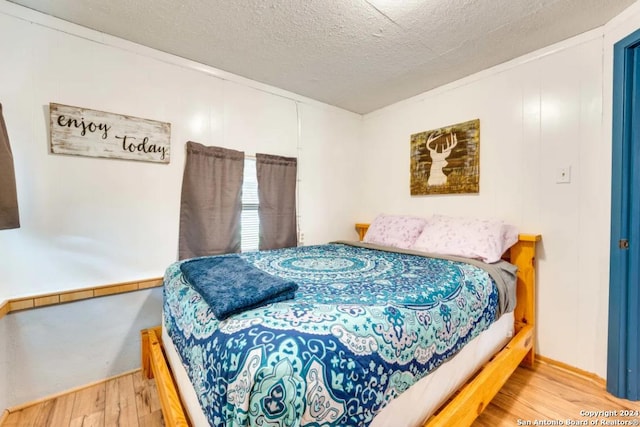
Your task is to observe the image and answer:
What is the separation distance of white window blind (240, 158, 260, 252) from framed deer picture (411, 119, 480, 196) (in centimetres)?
153

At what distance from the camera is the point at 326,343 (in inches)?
31.2

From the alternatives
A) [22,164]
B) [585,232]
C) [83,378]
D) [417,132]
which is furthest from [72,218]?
[585,232]

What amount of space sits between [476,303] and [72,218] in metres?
2.38

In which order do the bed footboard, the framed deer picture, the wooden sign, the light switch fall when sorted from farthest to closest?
the framed deer picture < the light switch < the wooden sign < the bed footboard

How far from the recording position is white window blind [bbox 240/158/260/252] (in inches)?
96.7

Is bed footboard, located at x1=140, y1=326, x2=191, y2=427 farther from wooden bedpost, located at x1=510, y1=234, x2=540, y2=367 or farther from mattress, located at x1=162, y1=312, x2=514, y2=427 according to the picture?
wooden bedpost, located at x1=510, y1=234, x2=540, y2=367

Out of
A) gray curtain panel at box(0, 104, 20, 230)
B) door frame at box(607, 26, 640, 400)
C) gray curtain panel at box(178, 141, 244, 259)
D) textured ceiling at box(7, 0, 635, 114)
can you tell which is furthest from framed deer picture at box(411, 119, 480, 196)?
gray curtain panel at box(0, 104, 20, 230)

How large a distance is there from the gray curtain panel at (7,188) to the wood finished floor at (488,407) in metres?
1.05

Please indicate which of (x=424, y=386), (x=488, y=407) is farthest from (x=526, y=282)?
(x=424, y=386)

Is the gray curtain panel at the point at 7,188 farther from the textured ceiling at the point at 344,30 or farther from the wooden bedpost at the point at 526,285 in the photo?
the wooden bedpost at the point at 526,285

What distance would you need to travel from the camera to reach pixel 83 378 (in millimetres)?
1752

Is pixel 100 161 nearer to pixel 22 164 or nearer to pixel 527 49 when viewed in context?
pixel 22 164

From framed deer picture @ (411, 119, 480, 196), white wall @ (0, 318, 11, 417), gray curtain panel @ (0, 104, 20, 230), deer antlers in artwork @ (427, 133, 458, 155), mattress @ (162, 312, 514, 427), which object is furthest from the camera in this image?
deer antlers in artwork @ (427, 133, 458, 155)

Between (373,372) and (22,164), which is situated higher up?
(22,164)
